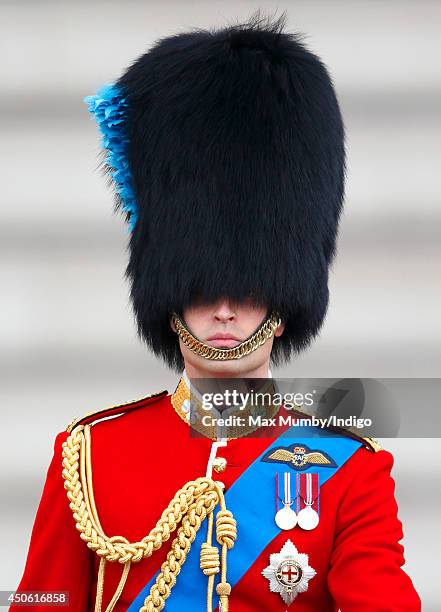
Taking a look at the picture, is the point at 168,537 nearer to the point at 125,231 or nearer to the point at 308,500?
the point at 308,500

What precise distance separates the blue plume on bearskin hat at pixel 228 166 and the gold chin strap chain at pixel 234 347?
47mm

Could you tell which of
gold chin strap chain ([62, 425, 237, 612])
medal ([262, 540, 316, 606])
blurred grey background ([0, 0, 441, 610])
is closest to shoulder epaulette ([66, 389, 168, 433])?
gold chin strap chain ([62, 425, 237, 612])

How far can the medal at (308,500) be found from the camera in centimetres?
213

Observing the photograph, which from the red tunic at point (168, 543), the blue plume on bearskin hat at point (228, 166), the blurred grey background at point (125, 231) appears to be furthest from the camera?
the blurred grey background at point (125, 231)

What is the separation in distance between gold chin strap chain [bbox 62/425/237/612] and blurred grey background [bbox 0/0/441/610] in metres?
1.29

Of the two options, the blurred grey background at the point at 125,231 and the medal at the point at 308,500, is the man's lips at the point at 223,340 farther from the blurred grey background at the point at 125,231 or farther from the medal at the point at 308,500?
the blurred grey background at the point at 125,231

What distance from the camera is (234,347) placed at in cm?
214

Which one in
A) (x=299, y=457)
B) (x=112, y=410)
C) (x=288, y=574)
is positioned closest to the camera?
(x=288, y=574)

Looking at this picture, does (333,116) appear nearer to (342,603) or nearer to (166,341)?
(166,341)

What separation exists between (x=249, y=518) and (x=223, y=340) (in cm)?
29

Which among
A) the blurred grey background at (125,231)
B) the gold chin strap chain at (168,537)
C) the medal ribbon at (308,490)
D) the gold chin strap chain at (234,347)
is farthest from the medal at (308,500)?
the blurred grey background at (125,231)

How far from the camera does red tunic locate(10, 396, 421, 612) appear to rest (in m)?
2.06

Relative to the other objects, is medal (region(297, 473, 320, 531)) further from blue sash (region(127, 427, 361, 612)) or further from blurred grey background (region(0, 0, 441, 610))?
blurred grey background (region(0, 0, 441, 610))

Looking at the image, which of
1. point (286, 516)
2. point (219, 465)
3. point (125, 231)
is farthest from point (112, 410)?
point (125, 231)
